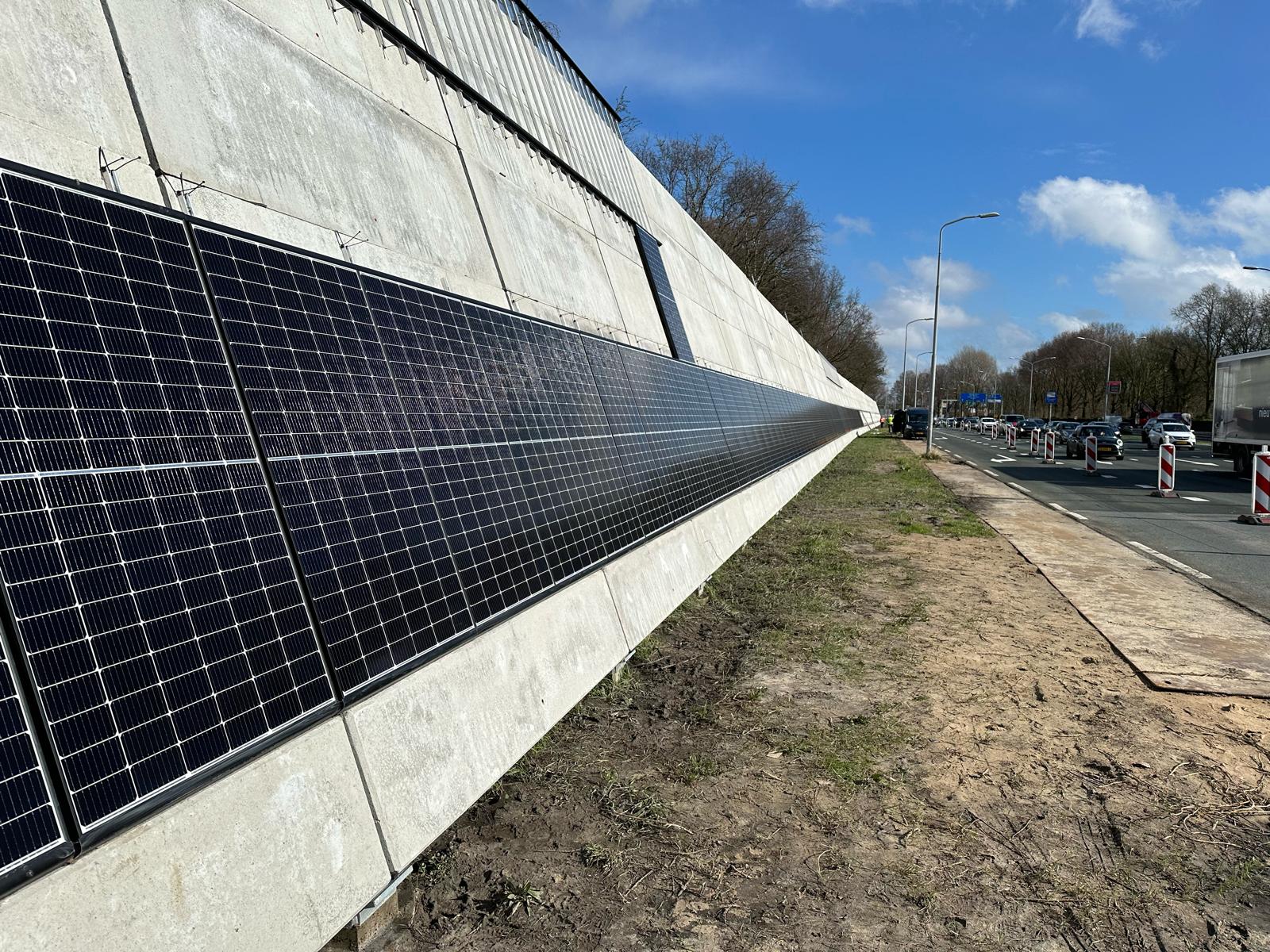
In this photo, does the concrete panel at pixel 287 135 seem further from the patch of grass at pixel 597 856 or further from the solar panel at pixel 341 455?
the patch of grass at pixel 597 856

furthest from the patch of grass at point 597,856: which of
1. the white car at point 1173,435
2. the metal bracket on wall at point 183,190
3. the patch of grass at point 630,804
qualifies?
the white car at point 1173,435

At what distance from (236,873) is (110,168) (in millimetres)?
2973

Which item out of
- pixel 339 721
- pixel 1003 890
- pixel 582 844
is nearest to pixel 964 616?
pixel 1003 890

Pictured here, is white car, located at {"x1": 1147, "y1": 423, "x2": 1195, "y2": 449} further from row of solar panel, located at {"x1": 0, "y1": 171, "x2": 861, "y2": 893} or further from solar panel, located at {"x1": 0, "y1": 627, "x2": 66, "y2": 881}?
solar panel, located at {"x1": 0, "y1": 627, "x2": 66, "y2": 881}

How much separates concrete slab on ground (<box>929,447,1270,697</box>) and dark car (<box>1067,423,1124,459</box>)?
2565 centimetres

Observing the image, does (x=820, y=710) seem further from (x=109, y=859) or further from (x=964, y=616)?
(x=109, y=859)

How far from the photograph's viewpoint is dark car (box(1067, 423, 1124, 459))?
37.0 m

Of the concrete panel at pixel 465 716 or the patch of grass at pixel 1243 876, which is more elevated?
the concrete panel at pixel 465 716

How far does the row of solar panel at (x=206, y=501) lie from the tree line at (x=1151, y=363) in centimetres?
7668

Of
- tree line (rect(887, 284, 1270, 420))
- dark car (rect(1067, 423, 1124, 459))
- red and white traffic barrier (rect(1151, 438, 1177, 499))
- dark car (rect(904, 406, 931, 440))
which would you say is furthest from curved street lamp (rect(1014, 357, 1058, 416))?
red and white traffic barrier (rect(1151, 438, 1177, 499))

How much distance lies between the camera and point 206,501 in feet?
9.48

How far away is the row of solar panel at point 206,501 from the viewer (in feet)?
7.35

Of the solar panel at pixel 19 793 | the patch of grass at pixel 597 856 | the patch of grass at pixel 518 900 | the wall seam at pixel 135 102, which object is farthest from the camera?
the wall seam at pixel 135 102

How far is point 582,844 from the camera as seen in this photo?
3764 millimetres
